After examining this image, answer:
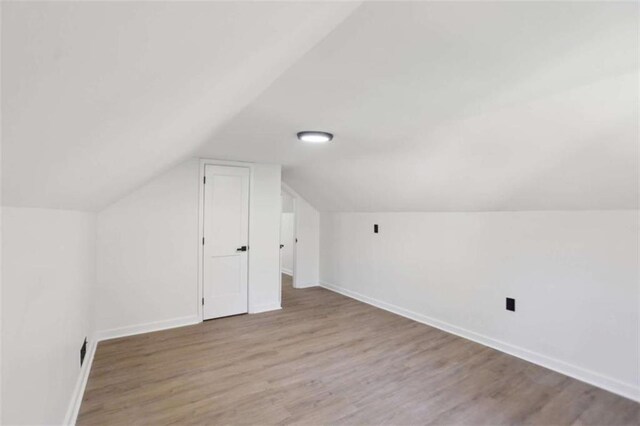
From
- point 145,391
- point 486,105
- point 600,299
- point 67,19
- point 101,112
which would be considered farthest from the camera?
point 600,299

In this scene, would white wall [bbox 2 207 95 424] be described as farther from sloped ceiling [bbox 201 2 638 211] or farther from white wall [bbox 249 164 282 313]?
white wall [bbox 249 164 282 313]

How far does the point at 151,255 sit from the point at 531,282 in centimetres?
391

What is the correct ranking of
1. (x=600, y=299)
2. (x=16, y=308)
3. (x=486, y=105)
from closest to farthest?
(x=16, y=308)
(x=486, y=105)
(x=600, y=299)

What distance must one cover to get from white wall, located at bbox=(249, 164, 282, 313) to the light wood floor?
29.6 inches

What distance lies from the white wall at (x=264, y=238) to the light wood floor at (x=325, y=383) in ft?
2.47

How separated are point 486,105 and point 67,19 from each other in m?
2.09

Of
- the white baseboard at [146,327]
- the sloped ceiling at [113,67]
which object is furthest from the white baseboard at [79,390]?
the sloped ceiling at [113,67]

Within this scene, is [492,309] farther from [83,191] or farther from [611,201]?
[83,191]

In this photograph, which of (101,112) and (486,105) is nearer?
(101,112)

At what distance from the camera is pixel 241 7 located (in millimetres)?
666

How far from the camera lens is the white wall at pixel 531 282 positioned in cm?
250

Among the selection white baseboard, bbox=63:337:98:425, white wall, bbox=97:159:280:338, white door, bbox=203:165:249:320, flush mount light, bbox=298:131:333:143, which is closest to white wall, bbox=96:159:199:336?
white wall, bbox=97:159:280:338

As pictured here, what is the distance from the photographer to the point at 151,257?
3627 mm

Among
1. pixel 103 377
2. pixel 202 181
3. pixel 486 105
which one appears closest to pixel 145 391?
pixel 103 377
